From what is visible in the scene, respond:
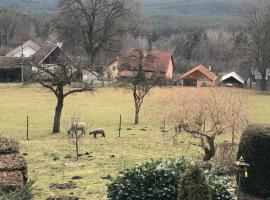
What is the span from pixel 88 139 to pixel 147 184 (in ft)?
62.4

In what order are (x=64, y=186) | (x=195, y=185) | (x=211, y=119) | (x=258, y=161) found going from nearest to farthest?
(x=195, y=185) < (x=258, y=161) < (x=64, y=186) < (x=211, y=119)

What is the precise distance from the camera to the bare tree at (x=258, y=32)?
Result: 276ft

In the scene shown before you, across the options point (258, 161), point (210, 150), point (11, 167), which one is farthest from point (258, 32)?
point (11, 167)

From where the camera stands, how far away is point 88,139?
1352 inches

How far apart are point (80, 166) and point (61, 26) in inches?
2815

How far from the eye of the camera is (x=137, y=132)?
38594mm

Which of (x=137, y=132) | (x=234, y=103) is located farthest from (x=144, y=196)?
(x=137, y=132)

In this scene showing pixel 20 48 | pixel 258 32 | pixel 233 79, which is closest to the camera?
pixel 258 32

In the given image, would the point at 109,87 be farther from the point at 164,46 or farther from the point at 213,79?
the point at 164,46

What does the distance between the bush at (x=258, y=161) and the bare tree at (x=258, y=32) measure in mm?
69162

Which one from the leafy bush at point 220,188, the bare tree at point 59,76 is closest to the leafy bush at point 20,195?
the leafy bush at point 220,188

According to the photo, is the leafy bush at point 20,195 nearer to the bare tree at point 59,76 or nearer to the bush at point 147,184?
the bush at point 147,184

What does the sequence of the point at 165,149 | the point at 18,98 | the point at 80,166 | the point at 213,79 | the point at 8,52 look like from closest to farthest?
1. the point at 80,166
2. the point at 165,149
3. the point at 18,98
4. the point at 213,79
5. the point at 8,52

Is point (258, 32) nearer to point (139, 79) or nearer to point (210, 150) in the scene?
point (139, 79)
